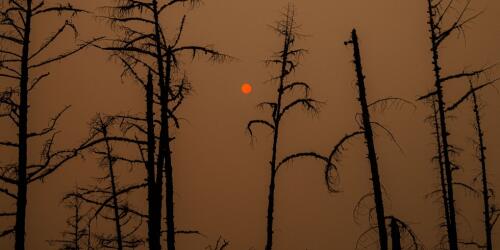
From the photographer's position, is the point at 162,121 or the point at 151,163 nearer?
the point at 151,163

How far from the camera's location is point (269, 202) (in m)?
20.0

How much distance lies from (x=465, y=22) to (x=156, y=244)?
11127mm

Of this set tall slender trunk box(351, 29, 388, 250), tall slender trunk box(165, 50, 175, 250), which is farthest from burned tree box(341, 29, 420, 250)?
tall slender trunk box(165, 50, 175, 250)

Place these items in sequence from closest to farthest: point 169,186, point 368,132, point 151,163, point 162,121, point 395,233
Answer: point 151,163
point 162,121
point 169,186
point 395,233
point 368,132

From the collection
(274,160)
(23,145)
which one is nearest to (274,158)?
(274,160)

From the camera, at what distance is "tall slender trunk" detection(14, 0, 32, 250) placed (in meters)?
10.8

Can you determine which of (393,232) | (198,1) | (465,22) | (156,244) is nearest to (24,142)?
(156,244)

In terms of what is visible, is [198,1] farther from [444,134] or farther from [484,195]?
[484,195]

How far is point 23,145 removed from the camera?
11.2 metres

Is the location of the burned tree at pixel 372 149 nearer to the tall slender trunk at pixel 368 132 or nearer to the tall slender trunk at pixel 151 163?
the tall slender trunk at pixel 368 132

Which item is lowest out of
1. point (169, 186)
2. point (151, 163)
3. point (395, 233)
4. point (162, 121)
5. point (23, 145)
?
point (395, 233)

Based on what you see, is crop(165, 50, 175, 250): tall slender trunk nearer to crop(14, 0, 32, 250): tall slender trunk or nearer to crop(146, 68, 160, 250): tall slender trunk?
crop(146, 68, 160, 250): tall slender trunk

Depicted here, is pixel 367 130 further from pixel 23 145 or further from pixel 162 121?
pixel 23 145

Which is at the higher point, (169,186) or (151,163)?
(151,163)
